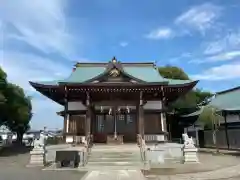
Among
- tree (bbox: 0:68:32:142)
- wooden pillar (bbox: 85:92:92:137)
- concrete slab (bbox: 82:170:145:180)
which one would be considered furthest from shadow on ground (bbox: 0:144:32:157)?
concrete slab (bbox: 82:170:145:180)

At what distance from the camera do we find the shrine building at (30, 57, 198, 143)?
21.6 m

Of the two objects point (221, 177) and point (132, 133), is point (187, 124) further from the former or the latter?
point (221, 177)

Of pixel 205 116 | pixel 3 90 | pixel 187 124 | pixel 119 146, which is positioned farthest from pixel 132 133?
pixel 187 124

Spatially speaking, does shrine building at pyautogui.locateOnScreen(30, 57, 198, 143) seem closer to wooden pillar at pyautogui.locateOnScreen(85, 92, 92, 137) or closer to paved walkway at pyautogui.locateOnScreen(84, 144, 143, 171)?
wooden pillar at pyautogui.locateOnScreen(85, 92, 92, 137)

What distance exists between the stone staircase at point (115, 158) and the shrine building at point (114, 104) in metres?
2.28

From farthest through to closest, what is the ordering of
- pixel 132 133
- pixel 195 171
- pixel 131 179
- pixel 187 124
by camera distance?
1. pixel 187 124
2. pixel 132 133
3. pixel 195 171
4. pixel 131 179

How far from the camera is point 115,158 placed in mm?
18047

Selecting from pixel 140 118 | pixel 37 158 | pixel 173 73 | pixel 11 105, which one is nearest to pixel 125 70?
pixel 140 118

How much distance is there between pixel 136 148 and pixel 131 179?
7783mm

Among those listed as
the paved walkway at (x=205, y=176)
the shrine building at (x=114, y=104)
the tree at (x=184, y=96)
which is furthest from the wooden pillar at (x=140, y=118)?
the tree at (x=184, y=96)

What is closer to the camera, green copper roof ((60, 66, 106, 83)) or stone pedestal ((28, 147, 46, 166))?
stone pedestal ((28, 147, 46, 166))

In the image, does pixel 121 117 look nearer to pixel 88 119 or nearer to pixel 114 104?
pixel 114 104

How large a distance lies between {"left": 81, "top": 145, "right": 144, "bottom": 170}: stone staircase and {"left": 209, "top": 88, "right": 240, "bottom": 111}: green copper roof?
49.9 feet

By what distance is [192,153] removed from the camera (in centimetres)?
1855
